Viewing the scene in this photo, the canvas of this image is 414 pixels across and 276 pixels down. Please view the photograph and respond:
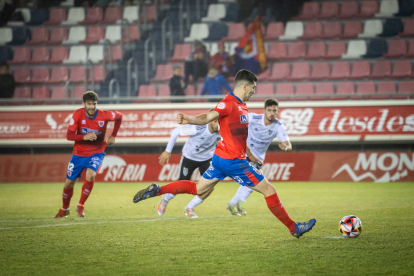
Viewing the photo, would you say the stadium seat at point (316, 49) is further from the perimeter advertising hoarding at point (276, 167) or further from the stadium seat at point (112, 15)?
the stadium seat at point (112, 15)

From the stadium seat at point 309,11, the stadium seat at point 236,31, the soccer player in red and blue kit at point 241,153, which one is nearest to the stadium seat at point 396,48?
the stadium seat at point 309,11

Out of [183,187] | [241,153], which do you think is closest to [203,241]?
[183,187]

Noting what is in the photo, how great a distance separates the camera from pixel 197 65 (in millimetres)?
17438

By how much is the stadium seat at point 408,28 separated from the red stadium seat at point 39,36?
14114 mm

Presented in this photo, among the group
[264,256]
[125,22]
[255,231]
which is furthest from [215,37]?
[264,256]

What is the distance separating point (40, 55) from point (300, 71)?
10.3 m

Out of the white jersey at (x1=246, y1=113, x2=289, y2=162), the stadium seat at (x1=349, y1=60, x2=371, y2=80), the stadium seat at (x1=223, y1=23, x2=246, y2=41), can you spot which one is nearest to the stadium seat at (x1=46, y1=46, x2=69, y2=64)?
the stadium seat at (x1=223, y1=23, x2=246, y2=41)

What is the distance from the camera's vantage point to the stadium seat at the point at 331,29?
63.9 ft

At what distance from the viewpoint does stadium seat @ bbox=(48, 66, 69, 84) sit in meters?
19.7

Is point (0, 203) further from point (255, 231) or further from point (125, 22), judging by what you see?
point (125, 22)

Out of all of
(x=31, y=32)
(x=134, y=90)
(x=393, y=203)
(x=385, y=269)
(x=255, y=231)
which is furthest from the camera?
(x=31, y=32)

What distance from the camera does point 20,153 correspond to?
1780 cm

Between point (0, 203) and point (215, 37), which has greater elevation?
point (215, 37)

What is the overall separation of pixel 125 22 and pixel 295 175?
953 cm
